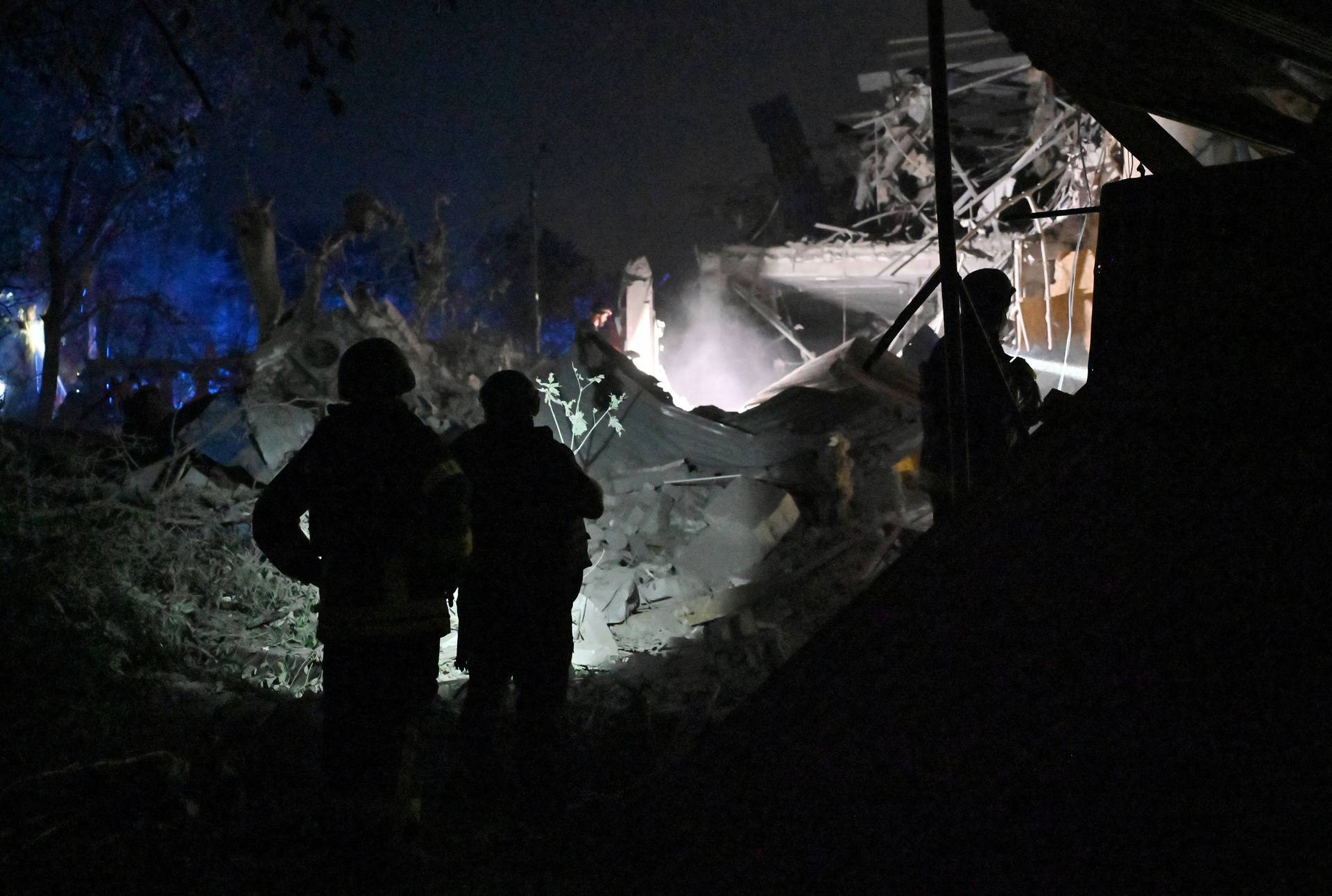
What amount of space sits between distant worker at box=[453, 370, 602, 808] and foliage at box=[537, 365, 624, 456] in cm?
373

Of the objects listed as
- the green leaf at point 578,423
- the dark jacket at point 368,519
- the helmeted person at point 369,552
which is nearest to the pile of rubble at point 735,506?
the green leaf at point 578,423

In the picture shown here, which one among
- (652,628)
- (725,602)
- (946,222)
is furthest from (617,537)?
(946,222)

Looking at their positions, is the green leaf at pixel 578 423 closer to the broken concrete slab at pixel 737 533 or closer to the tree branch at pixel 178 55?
the broken concrete slab at pixel 737 533

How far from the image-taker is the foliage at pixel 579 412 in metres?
7.02

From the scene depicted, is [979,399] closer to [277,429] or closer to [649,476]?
[649,476]

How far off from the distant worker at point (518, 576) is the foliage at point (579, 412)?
3.73m

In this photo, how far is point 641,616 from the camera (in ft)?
20.5

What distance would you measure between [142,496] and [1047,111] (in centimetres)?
1039

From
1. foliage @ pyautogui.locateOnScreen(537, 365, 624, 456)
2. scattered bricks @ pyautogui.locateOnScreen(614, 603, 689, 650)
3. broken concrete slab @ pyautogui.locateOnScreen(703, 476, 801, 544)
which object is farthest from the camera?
foliage @ pyautogui.locateOnScreen(537, 365, 624, 456)

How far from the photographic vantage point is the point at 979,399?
3734mm

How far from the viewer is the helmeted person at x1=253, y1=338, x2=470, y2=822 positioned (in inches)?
101

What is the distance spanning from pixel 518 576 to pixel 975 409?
6.66 feet

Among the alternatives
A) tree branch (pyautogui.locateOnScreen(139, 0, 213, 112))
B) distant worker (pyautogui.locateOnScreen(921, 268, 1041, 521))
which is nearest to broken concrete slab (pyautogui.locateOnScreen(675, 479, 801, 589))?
distant worker (pyautogui.locateOnScreen(921, 268, 1041, 521))

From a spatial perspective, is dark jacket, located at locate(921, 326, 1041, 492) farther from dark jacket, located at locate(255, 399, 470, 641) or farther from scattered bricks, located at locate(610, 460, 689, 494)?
scattered bricks, located at locate(610, 460, 689, 494)
